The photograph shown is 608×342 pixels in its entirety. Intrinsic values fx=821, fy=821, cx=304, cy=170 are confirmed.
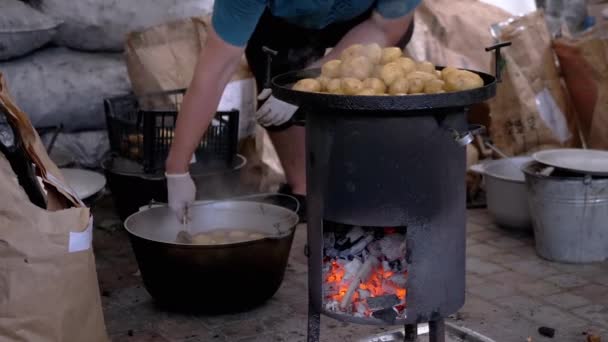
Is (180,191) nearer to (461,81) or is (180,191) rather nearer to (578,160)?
(461,81)

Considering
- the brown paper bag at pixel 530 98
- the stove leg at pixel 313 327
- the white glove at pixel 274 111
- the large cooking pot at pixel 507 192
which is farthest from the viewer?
the brown paper bag at pixel 530 98

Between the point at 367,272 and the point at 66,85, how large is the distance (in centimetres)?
285

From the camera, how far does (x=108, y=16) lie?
4.83 metres

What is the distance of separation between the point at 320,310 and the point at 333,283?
0.10 m

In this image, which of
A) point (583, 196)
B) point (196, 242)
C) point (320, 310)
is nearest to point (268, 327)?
point (196, 242)

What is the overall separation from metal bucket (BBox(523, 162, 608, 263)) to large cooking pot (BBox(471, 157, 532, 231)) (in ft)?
0.81

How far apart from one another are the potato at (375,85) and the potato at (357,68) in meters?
0.06

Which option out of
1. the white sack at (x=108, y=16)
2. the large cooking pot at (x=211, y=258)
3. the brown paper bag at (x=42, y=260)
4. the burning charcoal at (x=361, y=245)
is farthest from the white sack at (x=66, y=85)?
the burning charcoal at (x=361, y=245)

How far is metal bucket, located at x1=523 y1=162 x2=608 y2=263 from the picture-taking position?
3908mm

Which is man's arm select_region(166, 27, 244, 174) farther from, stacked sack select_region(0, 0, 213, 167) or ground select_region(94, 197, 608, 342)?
stacked sack select_region(0, 0, 213, 167)

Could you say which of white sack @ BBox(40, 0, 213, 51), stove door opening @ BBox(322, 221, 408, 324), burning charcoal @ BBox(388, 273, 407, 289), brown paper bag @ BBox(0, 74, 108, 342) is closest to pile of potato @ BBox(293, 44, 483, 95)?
stove door opening @ BBox(322, 221, 408, 324)

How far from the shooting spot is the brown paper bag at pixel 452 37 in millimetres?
5168

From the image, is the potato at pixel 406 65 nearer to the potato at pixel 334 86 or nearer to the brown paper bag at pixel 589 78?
the potato at pixel 334 86

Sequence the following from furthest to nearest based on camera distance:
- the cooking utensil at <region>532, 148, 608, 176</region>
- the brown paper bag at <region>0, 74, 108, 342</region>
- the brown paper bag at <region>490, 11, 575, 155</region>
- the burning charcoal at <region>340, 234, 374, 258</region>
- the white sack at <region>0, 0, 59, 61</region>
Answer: the brown paper bag at <region>490, 11, 575, 155</region> < the white sack at <region>0, 0, 59, 61</region> < the cooking utensil at <region>532, 148, 608, 176</region> < the burning charcoal at <region>340, 234, 374, 258</region> < the brown paper bag at <region>0, 74, 108, 342</region>
